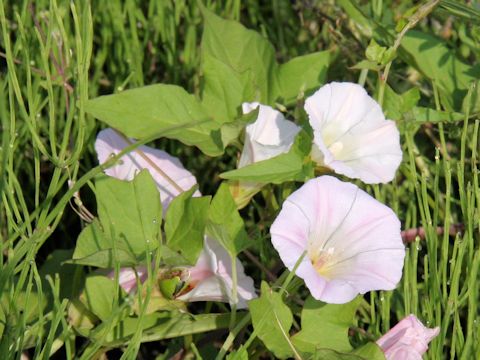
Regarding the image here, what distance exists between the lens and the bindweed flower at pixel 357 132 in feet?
4.39

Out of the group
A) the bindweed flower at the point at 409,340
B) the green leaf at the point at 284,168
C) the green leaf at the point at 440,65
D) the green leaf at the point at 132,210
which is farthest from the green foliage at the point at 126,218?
the green leaf at the point at 440,65

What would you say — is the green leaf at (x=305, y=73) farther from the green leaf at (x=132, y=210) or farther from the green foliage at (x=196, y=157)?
the green leaf at (x=132, y=210)

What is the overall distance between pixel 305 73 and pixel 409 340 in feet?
1.76

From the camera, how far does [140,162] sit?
1368 millimetres

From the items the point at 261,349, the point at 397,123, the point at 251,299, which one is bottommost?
the point at 261,349

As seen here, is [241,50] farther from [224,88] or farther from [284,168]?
[284,168]

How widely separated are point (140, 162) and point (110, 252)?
0.24 m

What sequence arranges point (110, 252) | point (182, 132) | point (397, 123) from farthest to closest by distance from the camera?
point (397, 123) → point (182, 132) → point (110, 252)

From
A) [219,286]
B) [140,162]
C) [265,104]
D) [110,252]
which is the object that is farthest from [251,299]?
[265,104]

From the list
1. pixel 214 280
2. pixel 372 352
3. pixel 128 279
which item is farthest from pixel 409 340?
pixel 128 279

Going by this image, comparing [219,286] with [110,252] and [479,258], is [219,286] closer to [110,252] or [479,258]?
[110,252]

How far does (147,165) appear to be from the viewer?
54.1 inches

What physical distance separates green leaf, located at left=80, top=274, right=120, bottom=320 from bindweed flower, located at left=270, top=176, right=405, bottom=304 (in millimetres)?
243

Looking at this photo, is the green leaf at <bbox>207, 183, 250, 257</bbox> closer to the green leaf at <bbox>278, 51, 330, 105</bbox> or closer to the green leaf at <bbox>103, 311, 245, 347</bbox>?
the green leaf at <bbox>103, 311, 245, 347</bbox>
